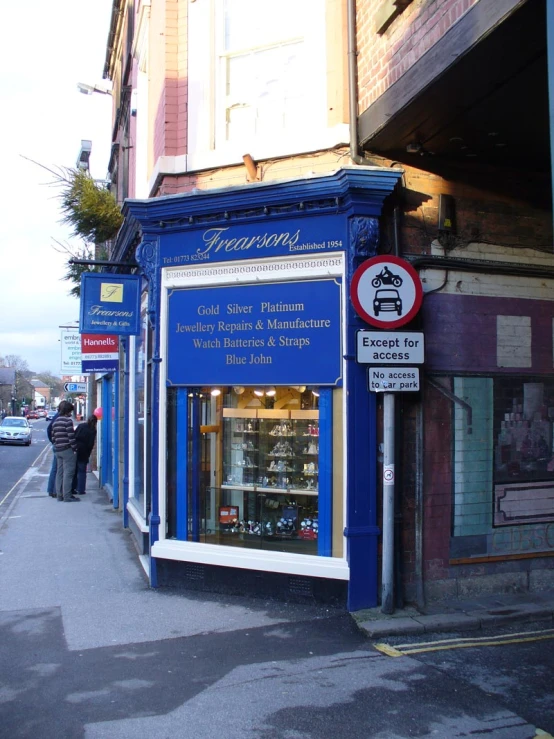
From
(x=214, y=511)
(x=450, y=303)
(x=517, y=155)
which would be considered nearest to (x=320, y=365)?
(x=450, y=303)

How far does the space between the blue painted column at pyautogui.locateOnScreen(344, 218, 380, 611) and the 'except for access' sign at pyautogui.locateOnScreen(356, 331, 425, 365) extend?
324 millimetres

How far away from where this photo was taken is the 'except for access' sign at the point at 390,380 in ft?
20.9

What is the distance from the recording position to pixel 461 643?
18.9 ft

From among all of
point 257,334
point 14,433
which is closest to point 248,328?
point 257,334

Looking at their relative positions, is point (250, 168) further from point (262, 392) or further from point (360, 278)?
point (262, 392)

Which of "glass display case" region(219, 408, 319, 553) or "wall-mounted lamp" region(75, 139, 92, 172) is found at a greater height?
"wall-mounted lamp" region(75, 139, 92, 172)

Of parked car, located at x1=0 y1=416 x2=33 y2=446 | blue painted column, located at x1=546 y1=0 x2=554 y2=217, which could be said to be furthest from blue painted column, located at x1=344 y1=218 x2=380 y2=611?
parked car, located at x1=0 y1=416 x2=33 y2=446

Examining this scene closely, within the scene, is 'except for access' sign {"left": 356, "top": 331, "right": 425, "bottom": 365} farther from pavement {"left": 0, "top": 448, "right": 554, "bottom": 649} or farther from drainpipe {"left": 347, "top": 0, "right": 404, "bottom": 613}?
pavement {"left": 0, "top": 448, "right": 554, "bottom": 649}

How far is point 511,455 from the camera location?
7.25m

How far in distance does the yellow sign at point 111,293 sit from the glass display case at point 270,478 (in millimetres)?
2687

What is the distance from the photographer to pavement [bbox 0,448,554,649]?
6.11 metres

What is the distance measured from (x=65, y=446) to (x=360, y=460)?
8217 millimetres

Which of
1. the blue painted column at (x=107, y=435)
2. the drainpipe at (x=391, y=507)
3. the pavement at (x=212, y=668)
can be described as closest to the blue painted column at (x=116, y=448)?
the blue painted column at (x=107, y=435)

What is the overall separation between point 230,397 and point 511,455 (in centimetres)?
304
